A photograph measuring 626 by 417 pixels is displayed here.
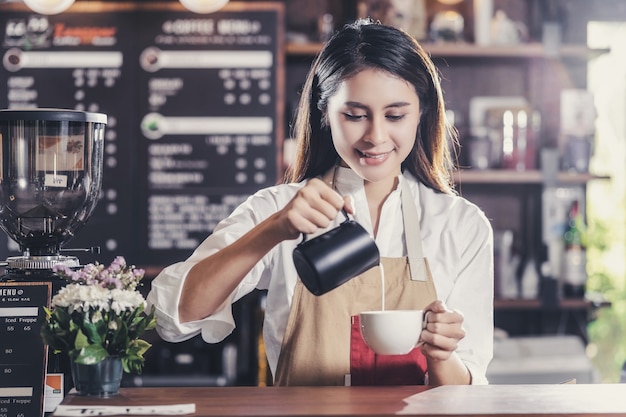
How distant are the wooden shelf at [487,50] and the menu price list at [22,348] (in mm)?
2089

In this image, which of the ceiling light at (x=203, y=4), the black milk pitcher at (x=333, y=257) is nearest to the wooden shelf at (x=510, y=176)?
the ceiling light at (x=203, y=4)

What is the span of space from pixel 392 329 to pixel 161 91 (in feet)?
8.09

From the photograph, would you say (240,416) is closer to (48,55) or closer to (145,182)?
(145,182)

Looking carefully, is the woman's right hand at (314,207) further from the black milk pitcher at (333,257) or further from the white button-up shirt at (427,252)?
the white button-up shirt at (427,252)

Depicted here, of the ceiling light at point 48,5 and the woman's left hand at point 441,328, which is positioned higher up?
the ceiling light at point 48,5

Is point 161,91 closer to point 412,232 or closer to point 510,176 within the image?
point 510,176

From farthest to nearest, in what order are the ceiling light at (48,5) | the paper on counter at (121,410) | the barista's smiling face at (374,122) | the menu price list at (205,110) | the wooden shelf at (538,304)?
the menu price list at (205,110) → the wooden shelf at (538,304) → the ceiling light at (48,5) → the barista's smiling face at (374,122) → the paper on counter at (121,410)

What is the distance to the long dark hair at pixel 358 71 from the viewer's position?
6.35 feet

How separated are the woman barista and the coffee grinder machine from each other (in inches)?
11.3

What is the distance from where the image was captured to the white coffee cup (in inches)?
59.5

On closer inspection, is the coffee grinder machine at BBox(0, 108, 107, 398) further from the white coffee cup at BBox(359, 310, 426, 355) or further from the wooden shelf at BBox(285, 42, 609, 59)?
the wooden shelf at BBox(285, 42, 609, 59)

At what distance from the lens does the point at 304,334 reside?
1.94 meters

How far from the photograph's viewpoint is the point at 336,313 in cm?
194

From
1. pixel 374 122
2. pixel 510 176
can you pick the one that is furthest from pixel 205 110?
pixel 374 122
